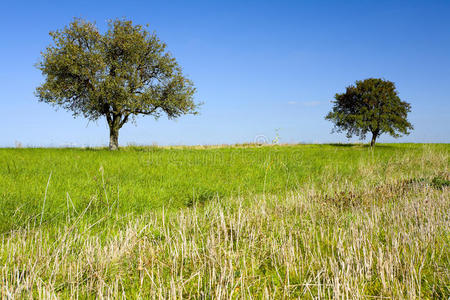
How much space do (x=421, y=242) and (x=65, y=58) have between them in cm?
3089

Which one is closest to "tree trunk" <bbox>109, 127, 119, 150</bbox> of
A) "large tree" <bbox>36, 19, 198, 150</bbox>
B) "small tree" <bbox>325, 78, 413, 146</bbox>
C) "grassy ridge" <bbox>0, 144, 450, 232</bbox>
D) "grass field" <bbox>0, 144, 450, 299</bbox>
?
"large tree" <bbox>36, 19, 198, 150</bbox>

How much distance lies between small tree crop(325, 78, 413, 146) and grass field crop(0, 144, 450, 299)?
3038 cm

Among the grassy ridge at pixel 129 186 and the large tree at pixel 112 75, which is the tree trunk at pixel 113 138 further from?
the grassy ridge at pixel 129 186

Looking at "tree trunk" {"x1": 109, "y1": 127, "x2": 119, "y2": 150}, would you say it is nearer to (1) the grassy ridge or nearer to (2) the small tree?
(1) the grassy ridge

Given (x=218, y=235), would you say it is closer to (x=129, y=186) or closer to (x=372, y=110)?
(x=129, y=186)

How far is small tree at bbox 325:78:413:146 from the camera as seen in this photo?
47.0m

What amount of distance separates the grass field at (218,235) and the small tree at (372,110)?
99.7 ft

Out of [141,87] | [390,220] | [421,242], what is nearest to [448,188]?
[390,220]

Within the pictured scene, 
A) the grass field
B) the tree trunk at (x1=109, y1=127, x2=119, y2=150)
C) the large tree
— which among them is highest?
the large tree

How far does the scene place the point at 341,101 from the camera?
5122 cm

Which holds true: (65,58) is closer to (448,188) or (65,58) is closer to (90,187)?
(90,187)

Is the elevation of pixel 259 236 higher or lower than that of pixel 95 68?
lower

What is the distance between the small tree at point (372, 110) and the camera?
4703 centimetres

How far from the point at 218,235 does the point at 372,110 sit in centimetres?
4792
